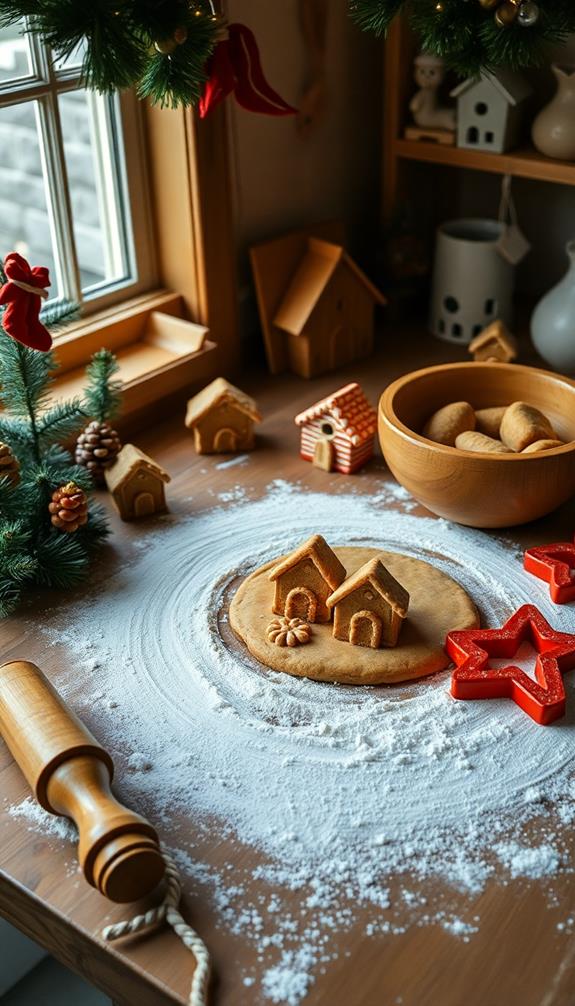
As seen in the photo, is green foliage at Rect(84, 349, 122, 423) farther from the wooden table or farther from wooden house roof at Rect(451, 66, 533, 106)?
wooden house roof at Rect(451, 66, 533, 106)

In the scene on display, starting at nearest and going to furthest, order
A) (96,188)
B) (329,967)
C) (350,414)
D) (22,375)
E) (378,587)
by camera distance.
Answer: (329,967), (378,587), (22,375), (350,414), (96,188)

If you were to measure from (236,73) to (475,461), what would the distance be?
44 cm

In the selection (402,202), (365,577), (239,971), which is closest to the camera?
(239,971)

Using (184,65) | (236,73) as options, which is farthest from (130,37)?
(236,73)

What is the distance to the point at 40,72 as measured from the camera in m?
1.21

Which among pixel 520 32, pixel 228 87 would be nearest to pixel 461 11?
pixel 520 32

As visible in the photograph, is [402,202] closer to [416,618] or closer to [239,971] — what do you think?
[416,618]

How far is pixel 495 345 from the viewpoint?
4.65 feet

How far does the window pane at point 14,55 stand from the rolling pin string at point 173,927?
91cm

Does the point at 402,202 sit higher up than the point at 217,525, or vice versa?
the point at 402,202

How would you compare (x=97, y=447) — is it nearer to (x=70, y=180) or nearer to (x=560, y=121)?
(x=70, y=180)

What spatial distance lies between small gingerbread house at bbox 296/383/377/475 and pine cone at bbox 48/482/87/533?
0.32m

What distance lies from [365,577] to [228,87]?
0.49 m

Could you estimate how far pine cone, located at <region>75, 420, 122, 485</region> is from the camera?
1150 millimetres
